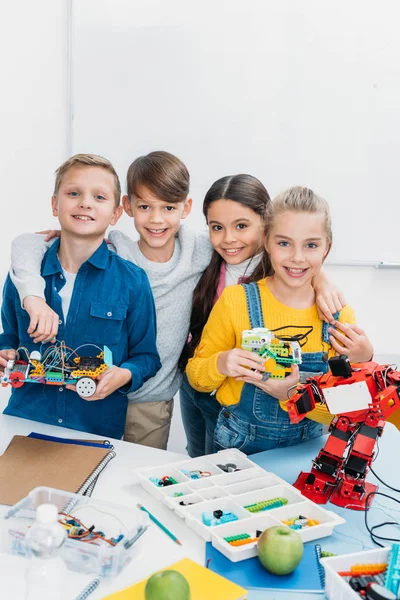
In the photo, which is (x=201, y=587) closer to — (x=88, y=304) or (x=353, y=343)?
(x=353, y=343)

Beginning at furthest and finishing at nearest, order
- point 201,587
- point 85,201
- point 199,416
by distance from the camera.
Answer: point 199,416
point 85,201
point 201,587

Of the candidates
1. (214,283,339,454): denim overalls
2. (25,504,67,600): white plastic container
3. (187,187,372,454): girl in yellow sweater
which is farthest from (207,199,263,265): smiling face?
(25,504,67,600): white plastic container

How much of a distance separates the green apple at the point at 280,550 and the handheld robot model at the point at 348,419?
0.89 ft

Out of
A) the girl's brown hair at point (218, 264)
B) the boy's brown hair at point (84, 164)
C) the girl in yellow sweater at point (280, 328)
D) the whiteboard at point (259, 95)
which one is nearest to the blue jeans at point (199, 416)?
the girl's brown hair at point (218, 264)

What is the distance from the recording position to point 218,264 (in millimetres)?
1987

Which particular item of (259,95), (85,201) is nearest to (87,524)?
(85,201)

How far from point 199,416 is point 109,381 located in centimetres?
72

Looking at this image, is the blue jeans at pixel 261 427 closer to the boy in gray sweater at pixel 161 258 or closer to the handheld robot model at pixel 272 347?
the handheld robot model at pixel 272 347

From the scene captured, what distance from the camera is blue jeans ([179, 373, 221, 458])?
1987 mm

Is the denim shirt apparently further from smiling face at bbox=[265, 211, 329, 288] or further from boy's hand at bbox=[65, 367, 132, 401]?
smiling face at bbox=[265, 211, 329, 288]

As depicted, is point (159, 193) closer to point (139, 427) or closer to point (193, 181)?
point (139, 427)

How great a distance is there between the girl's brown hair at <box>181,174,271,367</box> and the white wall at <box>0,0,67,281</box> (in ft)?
4.19

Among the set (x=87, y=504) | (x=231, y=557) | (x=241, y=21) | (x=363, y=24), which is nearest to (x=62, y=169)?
(x=87, y=504)

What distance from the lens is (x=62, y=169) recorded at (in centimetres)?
183
